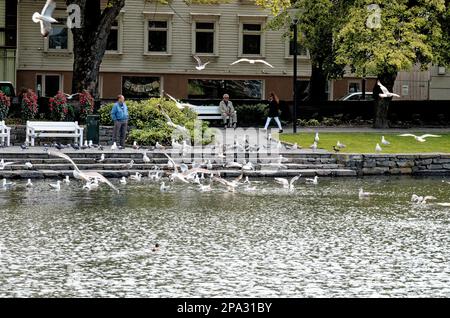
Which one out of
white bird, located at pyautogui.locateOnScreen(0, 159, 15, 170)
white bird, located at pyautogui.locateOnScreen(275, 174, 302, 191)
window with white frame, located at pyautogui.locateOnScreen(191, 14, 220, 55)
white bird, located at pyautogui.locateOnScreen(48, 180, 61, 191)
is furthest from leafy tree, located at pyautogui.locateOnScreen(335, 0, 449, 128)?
white bird, located at pyautogui.locateOnScreen(48, 180, 61, 191)

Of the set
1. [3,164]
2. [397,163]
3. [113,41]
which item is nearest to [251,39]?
[113,41]

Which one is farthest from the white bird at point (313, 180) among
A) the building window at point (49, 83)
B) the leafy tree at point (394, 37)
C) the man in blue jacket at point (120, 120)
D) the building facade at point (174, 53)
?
the building window at point (49, 83)

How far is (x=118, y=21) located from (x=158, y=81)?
3.51 meters

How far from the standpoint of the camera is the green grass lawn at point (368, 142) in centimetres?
3896

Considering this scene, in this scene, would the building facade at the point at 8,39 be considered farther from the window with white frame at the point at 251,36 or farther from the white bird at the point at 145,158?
the white bird at the point at 145,158

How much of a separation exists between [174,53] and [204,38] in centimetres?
171

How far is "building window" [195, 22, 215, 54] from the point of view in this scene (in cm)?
6094

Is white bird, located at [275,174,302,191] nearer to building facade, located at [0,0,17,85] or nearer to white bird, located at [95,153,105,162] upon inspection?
white bird, located at [95,153,105,162]

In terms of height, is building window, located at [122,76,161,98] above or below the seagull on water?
above

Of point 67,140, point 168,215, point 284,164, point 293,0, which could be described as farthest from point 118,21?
point 168,215

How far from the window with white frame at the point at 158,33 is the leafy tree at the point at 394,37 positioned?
1423 centimetres

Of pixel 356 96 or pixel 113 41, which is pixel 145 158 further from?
pixel 113 41

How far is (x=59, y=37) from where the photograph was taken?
60.1 meters
